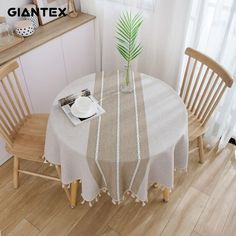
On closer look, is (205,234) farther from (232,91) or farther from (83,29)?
(83,29)

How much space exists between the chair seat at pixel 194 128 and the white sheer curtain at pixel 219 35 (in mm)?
351

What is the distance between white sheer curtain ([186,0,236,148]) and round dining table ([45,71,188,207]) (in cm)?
55

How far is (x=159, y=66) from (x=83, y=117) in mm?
1054

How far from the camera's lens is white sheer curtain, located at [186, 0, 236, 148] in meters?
1.76

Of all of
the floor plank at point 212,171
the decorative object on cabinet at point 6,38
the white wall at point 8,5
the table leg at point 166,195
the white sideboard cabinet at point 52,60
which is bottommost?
the floor plank at point 212,171

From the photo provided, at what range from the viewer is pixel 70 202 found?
191cm

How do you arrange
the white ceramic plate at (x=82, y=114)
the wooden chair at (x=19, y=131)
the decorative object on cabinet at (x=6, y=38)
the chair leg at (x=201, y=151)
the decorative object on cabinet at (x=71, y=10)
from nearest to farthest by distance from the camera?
1. the white ceramic plate at (x=82, y=114)
2. the wooden chair at (x=19, y=131)
3. the decorative object on cabinet at (x=6, y=38)
4. the chair leg at (x=201, y=151)
5. the decorative object on cabinet at (x=71, y=10)

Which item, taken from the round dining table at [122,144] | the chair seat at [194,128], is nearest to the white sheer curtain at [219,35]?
the chair seat at [194,128]

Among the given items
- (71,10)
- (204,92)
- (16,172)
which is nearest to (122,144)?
(204,92)

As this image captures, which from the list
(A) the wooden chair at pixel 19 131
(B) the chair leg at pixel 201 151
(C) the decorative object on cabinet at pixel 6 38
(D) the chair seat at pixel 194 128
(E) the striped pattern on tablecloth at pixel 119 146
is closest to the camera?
(E) the striped pattern on tablecloth at pixel 119 146

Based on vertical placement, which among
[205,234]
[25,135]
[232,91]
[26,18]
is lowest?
[205,234]

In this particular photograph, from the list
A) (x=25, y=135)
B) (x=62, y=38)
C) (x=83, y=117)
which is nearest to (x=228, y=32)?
(x=83, y=117)

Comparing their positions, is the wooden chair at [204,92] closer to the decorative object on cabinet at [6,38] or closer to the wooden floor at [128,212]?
the wooden floor at [128,212]

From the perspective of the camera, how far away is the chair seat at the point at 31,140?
172cm
